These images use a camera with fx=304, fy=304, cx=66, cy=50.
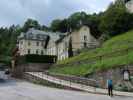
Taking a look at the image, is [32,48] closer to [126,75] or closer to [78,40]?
[78,40]

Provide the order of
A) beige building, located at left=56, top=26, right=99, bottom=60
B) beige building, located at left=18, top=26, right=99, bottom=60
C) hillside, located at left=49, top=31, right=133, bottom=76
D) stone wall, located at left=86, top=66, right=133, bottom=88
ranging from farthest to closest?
beige building, located at left=18, top=26, right=99, bottom=60, beige building, located at left=56, top=26, right=99, bottom=60, hillside, located at left=49, top=31, right=133, bottom=76, stone wall, located at left=86, top=66, right=133, bottom=88

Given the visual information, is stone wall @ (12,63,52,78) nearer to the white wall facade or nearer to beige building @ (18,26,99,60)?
beige building @ (18,26,99,60)

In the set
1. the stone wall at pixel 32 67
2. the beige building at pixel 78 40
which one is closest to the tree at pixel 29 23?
the beige building at pixel 78 40

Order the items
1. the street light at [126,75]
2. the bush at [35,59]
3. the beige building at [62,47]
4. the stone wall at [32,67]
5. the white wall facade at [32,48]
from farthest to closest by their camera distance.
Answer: the white wall facade at [32,48] < the beige building at [62,47] < the bush at [35,59] < the stone wall at [32,67] < the street light at [126,75]

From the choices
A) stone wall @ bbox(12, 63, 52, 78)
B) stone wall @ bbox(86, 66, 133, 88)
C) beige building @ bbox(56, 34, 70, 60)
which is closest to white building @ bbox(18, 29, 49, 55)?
beige building @ bbox(56, 34, 70, 60)

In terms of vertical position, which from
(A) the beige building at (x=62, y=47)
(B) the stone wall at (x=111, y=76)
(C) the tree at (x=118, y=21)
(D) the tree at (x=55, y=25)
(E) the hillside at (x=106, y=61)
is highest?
(D) the tree at (x=55, y=25)

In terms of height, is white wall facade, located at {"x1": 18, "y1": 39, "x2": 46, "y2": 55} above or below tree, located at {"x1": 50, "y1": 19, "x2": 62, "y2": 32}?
below

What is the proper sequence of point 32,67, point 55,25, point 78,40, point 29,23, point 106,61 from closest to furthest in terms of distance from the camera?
point 106,61 → point 32,67 → point 78,40 → point 55,25 → point 29,23

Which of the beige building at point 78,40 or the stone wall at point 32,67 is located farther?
the beige building at point 78,40

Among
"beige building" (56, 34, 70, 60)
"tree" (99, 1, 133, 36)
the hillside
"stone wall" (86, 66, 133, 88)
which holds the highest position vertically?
"tree" (99, 1, 133, 36)

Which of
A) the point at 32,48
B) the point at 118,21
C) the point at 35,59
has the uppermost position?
the point at 118,21

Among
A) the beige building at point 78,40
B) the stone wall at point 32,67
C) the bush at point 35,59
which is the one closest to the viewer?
the stone wall at point 32,67

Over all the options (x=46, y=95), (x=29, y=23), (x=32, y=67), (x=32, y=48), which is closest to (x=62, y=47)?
(x=32, y=67)

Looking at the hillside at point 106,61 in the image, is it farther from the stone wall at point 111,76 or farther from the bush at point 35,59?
the bush at point 35,59
